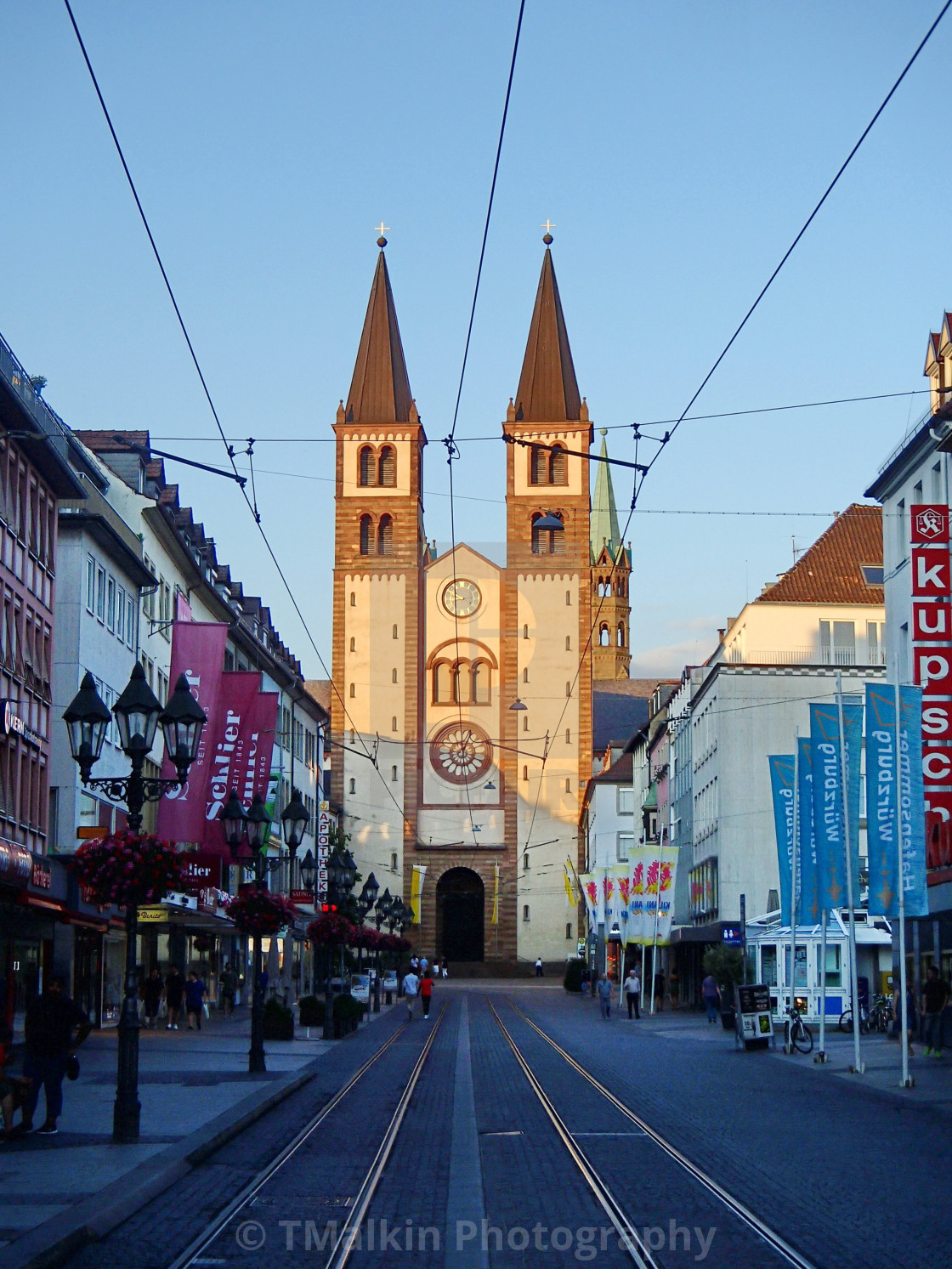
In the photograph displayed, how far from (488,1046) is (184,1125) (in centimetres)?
1865

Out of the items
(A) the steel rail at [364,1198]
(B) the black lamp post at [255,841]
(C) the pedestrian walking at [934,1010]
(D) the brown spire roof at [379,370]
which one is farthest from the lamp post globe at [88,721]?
(D) the brown spire roof at [379,370]

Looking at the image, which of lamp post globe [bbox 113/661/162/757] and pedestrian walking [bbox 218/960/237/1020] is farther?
pedestrian walking [bbox 218/960/237/1020]

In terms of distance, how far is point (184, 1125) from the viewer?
614 inches

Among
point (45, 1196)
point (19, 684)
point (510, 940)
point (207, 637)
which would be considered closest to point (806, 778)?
point (207, 637)

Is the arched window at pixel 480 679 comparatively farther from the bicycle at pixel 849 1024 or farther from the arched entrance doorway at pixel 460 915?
the bicycle at pixel 849 1024

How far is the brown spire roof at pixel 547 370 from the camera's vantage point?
308 ft

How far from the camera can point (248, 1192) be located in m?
11.7

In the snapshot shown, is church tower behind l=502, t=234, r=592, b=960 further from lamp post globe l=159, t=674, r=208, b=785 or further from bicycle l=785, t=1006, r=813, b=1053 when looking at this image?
lamp post globe l=159, t=674, r=208, b=785

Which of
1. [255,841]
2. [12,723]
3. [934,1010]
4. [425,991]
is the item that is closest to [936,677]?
[934,1010]

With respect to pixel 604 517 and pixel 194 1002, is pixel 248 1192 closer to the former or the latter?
pixel 194 1002

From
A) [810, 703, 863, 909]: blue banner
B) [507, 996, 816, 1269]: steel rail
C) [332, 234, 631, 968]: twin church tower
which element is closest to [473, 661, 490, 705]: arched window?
[332, 234, 631, 968]: twin church tower

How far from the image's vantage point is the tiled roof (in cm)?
5578

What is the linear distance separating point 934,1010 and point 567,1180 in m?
19.8

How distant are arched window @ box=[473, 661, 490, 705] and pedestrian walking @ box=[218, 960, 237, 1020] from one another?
39.7m
